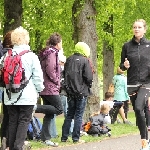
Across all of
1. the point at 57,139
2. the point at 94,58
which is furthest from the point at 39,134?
the point at 94,58

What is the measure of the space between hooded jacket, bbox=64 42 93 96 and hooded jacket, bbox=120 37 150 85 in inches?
67.8

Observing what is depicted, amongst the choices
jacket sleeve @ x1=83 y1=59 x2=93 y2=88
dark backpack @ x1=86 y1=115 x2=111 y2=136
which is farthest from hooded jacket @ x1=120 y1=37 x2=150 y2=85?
dark backpack @ x1=86 y1=115 x2=111 y2=136

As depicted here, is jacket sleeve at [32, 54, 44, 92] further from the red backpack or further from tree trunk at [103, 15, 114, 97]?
tree trunk at [103, 15, 114, 97]

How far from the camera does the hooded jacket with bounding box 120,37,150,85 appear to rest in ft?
31.4

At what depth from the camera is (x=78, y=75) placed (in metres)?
11.4

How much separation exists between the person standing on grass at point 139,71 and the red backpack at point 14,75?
6.88 feet

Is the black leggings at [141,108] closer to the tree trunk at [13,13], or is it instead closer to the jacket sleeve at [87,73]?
the jacket sleeve at [87,73]

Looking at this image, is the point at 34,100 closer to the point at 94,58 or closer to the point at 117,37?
the point at 94,58

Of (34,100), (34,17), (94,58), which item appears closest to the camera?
(34,100)

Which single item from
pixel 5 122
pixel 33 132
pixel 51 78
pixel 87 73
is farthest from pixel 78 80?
pixel 5 122

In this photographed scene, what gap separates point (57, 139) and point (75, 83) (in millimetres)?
1505

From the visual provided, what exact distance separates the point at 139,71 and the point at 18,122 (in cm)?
246

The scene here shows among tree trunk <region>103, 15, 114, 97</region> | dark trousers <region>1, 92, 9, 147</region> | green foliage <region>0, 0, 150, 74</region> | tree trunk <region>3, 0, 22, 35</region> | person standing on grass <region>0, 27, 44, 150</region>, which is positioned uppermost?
green foliage <region>0, 0, 150, 74</region>

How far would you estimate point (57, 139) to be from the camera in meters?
12.2
